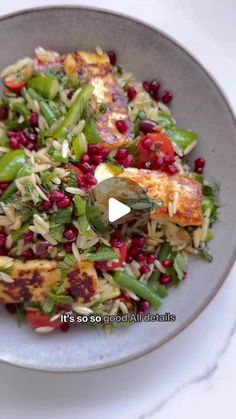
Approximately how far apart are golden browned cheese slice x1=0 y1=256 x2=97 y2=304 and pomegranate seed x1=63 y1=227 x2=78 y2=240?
0.13m

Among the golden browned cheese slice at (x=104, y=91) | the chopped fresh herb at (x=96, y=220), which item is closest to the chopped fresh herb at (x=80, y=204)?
the chopped fresh herb at (x=96, y=220)

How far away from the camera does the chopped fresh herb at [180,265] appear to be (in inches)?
109

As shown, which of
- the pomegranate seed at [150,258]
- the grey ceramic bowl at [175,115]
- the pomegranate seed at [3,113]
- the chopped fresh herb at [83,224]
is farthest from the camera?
the pomegranate seed at [3,113]

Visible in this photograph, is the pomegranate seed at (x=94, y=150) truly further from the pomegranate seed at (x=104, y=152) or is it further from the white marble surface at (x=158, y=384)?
the white marble surface at (x=158, y=384)

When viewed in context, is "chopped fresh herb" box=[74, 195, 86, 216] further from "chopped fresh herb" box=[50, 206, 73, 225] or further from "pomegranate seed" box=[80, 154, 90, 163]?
"pomegranate seed" box=[80, 154, 90, 163]

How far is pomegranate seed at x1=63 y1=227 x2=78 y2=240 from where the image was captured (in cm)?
257

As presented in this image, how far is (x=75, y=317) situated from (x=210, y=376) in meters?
0.77

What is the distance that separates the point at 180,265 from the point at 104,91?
38.0 inches

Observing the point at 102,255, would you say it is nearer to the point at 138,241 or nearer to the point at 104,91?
the point at 138,241

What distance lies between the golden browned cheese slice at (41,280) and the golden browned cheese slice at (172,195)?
44 centimetres

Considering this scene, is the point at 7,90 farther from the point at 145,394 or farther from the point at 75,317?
the point at 145,394

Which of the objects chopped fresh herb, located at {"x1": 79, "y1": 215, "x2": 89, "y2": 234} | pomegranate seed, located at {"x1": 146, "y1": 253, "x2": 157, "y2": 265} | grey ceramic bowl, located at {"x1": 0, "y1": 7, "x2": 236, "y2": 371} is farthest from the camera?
pomegranate seed, located at {"x1": 146, "y1": 253, "x2": 157, "y2": 265}

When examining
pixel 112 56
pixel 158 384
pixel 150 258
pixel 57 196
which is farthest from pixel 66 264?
pixel 112 56

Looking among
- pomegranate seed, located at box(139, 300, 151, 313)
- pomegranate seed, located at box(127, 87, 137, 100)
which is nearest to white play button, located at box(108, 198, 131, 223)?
pomegranate seed, located at box(139, 300, 151, 313)
